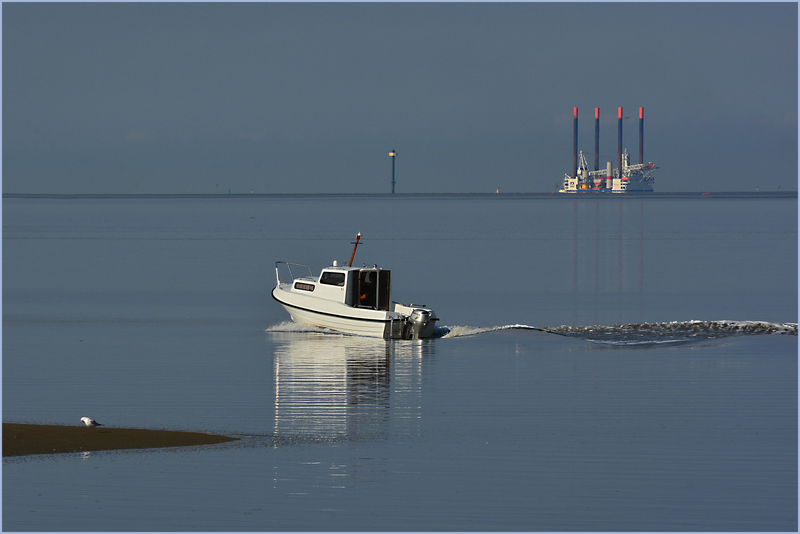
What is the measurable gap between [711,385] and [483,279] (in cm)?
3525

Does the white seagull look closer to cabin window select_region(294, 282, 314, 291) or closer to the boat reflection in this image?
the boat reflection

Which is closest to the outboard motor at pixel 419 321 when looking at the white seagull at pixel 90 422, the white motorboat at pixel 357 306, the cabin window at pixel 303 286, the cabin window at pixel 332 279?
the white motorboat at pixel 357 306

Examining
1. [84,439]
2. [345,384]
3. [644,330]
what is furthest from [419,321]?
[84,439]

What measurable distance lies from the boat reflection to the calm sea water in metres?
0.11

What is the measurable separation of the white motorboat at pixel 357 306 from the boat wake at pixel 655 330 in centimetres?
205

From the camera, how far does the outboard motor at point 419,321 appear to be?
34.9 metres

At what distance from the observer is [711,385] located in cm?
2628

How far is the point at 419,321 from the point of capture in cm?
3494

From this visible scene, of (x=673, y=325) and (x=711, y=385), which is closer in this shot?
(x=711, y=385)

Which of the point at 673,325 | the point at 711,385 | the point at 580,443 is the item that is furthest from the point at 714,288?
the point at 580,443

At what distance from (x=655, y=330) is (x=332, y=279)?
13200mm

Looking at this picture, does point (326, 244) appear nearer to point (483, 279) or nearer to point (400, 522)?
point (483, 279)

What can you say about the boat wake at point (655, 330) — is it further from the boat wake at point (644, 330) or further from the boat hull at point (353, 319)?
the boat hull at point (353, 319)

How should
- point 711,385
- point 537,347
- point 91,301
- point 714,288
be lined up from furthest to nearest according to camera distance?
point 714,288
point 91,301
point 537,347
point 711,385
